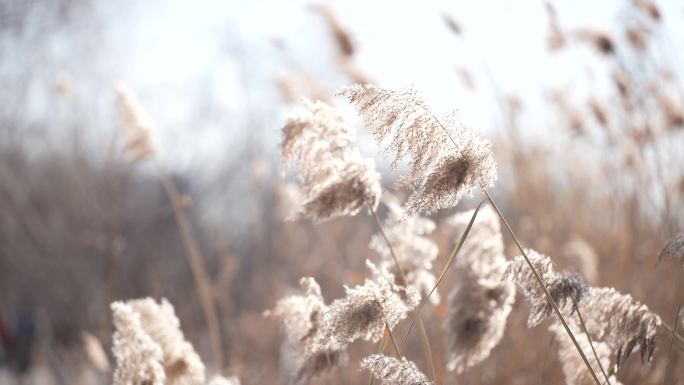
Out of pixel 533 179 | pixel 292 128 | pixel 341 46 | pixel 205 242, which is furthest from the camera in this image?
pixel 205 242

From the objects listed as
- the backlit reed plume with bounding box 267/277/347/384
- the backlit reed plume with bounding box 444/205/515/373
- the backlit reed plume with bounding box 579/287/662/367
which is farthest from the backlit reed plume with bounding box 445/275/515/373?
the backlit reed plume with bounding box 579/287/662/367

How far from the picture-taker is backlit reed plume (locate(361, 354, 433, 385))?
1.28 metres

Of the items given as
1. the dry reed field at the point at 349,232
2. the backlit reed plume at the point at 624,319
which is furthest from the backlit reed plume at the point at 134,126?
the backlit reed plume at the point at 624,319

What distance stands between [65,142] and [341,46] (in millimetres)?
6217

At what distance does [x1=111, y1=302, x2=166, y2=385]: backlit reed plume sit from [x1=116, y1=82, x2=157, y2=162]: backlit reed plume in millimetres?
1303

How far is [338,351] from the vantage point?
1.76m

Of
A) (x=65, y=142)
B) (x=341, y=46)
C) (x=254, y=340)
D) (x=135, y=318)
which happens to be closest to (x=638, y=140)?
(x=341, y=46)

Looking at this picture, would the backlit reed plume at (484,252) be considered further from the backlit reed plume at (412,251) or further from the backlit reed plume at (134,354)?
the backlit reed plume at (134,354)

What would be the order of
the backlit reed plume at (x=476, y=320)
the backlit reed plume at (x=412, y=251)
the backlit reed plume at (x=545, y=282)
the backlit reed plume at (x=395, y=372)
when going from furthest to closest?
the backlit reed plume at (x=412, y=251) < the backlit reed plume at (x=476, y=320) < the backlit reed plume at (x=545, y=282) < the backlit reed plume at (x=395, y=372)

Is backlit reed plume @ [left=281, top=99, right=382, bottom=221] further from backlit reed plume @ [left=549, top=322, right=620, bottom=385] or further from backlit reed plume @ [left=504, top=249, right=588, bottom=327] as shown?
backlit reed plume @ [left=549, top=322, right=620, bottom=385]

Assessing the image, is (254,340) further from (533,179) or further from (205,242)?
(205,242)

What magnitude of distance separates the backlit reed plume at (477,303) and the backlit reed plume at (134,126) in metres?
1.41

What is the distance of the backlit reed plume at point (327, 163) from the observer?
1.50 meters

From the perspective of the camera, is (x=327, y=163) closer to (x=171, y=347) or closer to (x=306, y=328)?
(x=306, y=328)
